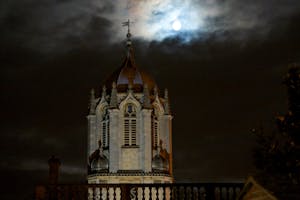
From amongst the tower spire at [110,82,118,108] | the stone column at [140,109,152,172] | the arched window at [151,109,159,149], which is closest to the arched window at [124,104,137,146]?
the stone column at [140,109,152,172]

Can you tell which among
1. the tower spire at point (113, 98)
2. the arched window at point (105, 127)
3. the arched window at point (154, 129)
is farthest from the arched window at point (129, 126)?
the arched window at point (154, 129)

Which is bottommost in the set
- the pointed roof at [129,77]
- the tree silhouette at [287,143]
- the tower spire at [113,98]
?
the tree silhouette at [287,143]

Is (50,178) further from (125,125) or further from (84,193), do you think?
(125,125)

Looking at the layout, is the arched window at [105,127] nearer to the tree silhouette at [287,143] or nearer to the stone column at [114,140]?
the stone column at [114,140]

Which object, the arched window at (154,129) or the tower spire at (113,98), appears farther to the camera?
the arched window at (154,129)

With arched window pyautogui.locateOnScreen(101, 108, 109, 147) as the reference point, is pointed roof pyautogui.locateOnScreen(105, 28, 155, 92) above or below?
above

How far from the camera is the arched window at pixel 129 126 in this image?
6156 cm

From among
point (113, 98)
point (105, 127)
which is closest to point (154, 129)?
point (105, 127)

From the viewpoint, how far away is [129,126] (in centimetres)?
6172

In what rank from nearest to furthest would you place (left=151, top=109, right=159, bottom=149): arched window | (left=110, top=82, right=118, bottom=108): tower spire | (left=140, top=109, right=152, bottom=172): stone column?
(left=140, top=109, right=152, bottom=172): stone column → (left=110, top=82, right=118, bottom=108): tower spire → (left=151, top=109, right=159, bottom=149): arched window

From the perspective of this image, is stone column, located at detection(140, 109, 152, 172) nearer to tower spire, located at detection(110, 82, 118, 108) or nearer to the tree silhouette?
tower spire, located at detection(110, 82, 118, 108)

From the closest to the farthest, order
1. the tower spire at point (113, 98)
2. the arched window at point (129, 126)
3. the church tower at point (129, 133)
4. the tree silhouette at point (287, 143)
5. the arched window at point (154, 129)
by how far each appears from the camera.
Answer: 1. the tree silhouette at point (287, 143)
2. the church tower at point (129, 133)
3. the tower spire at point (113, 98)
4. the arched window at point (129, 126)
5. the arched window at point (154, 129)

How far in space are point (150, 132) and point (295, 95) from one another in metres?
39.2

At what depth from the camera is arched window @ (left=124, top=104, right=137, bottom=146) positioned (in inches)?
2424
